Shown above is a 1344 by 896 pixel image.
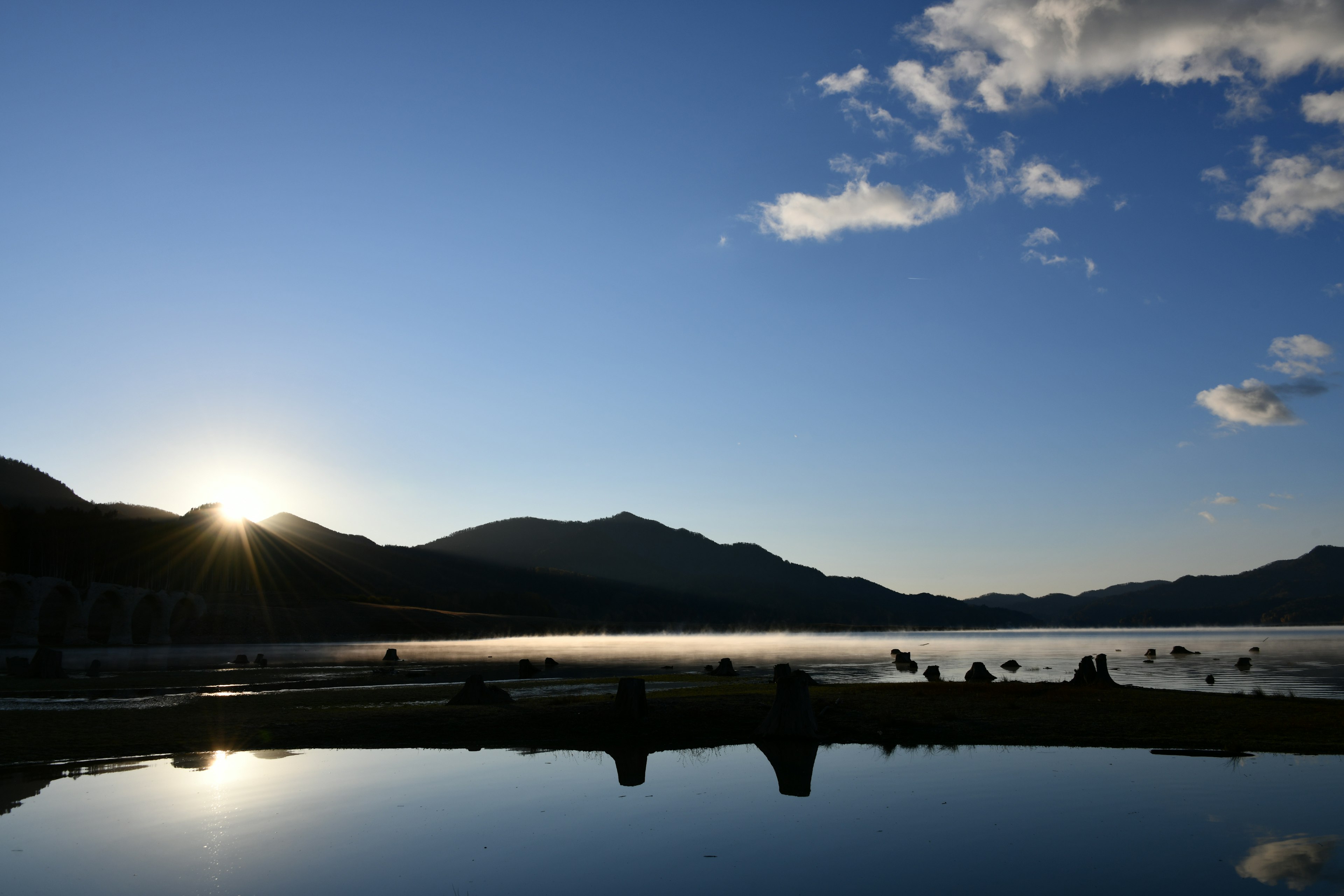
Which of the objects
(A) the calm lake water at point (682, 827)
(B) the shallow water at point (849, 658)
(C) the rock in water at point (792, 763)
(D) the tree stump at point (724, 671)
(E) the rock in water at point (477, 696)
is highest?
(E) the rock in water at point (477, 696)

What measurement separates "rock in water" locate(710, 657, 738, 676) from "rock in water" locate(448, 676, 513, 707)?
81.5 ft

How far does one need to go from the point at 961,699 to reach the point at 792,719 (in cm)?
1089

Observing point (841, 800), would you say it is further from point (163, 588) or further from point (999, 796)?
point (163, 588)

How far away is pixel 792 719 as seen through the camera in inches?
1042

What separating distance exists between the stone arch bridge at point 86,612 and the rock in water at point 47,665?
219ft

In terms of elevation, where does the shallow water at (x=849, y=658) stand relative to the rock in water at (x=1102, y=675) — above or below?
below

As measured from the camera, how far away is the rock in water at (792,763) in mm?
19125

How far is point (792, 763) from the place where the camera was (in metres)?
22.5

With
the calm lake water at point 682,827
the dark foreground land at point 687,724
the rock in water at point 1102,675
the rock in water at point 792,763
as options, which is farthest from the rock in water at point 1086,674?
the rock in water at point 792,763

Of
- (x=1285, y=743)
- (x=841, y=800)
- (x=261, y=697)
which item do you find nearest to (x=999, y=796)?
(x=841, y=800)

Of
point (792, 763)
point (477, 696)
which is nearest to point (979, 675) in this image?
point (477, 696)

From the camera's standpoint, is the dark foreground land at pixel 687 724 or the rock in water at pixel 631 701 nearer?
the dark foreground land at pixel 687 724

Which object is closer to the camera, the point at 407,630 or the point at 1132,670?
the point at 1132,670

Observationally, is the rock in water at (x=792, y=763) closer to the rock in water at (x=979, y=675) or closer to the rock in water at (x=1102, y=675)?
the rock in water at (x=1102, y=675)
